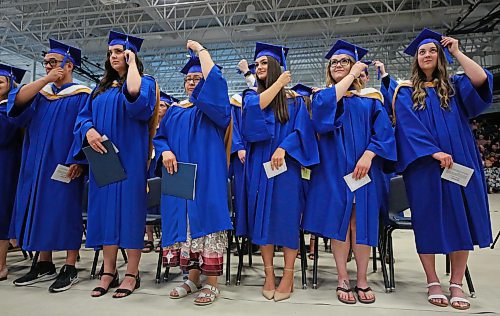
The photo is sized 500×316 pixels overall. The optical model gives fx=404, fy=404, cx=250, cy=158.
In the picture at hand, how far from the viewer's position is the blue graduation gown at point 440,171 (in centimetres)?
230

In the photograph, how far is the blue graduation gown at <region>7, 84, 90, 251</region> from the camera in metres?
2.63

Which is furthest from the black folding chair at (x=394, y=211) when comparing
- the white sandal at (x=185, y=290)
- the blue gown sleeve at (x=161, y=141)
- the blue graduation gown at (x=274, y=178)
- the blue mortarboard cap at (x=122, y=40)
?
the blue mortarboard cap at (x=122, y=40)

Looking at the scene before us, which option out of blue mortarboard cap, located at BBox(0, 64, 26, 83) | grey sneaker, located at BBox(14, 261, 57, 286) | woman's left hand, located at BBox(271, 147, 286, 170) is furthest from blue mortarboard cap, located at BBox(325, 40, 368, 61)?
grey sneaker, located at BBox(14, 261, 57, 286)

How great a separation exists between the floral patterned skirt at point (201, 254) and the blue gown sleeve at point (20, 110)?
134cm

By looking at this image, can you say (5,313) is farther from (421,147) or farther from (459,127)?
(459,127)

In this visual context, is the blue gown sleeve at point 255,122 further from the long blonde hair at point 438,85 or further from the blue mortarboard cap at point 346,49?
the long blonde hair at point 438,85

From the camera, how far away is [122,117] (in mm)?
2553

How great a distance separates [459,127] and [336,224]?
918mm

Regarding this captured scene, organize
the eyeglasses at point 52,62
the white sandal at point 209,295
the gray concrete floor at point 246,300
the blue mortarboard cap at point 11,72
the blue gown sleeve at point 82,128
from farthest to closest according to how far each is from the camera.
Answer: the blue mortarboard cap at point 11,72 < the eyeglasses at point 52,62 < the blue gown sleeve at point 82,128 < the white sandal at point 209,295 < the gray concrete floor at point 246,300

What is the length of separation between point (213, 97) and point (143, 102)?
1.49 ft

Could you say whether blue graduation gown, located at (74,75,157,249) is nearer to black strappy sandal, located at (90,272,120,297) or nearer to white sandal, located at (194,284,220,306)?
black strappy sandal, located at (90,272,120,297)

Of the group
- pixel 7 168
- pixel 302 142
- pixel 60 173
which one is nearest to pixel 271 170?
pixel 302 142

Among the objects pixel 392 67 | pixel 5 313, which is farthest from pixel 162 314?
pixel 392 67

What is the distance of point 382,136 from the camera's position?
242 cm
